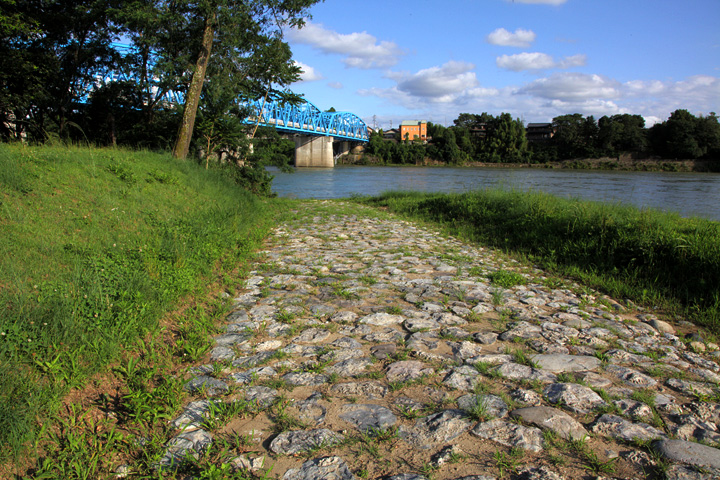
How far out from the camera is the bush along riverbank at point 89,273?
2.47 metres

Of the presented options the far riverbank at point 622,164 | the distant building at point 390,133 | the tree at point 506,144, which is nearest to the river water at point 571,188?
the far riverbank at point 622,164

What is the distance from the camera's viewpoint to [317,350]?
339cm

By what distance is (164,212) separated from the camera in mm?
6051

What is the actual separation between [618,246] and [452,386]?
15.3 feet

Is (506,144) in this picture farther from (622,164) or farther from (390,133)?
(390,133)

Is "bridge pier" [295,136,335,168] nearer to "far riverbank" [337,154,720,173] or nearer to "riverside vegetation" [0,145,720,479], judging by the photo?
"far riverbank" [337,154,720,173]

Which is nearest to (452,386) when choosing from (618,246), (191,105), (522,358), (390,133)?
(522,358)

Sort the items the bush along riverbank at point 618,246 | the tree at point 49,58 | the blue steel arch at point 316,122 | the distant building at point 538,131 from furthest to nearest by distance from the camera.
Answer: the distant building at point 538,131
the blue steel arch at point 316,122
the tree at point 49,58
the bush along riverbank at point 618,246

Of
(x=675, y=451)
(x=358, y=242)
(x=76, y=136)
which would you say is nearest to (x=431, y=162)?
(x=76, y=136)

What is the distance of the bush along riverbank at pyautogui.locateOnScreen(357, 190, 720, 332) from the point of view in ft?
16.5

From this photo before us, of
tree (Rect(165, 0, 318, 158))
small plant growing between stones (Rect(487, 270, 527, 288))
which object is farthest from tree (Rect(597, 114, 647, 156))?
small plant growing between stones (Rect(487, 270, 527, 288))

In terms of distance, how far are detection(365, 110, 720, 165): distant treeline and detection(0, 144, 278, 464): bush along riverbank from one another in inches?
2523

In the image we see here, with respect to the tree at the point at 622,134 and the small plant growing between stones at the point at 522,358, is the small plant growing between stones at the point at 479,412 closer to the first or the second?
the small plant growing between stones at the point at 522,358

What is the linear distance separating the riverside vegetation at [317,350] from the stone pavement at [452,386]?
1 cm
